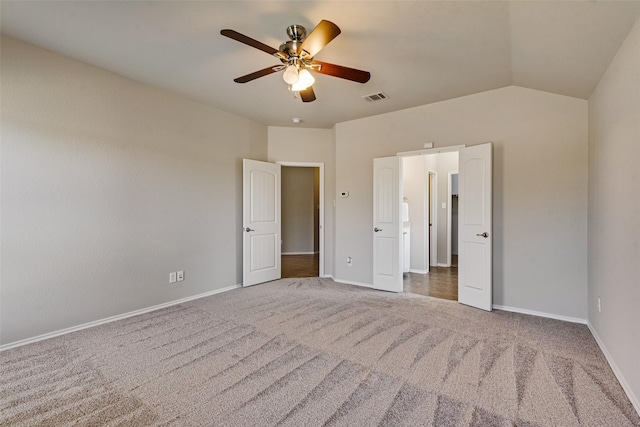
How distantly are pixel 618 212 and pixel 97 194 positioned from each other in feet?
15.2

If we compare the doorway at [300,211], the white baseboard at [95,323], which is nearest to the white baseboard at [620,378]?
the white baseboard at [95,323]

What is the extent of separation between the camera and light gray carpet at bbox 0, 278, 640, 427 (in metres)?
1.74

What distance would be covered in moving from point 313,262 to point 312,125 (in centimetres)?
319

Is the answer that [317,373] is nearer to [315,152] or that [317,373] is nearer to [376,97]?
[376,97]

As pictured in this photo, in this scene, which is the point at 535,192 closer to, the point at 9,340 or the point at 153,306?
the point at 153,306

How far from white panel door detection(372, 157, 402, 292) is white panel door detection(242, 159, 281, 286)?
1.70m

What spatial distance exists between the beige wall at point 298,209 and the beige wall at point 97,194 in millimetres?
3851

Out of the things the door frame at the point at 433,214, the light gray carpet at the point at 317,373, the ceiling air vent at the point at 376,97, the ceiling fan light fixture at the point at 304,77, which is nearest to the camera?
the light gray carpet at the point at 317,373

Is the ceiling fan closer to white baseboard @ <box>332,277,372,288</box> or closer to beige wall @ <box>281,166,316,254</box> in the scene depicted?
white baseboard @ <box>332,277,372,288</box>

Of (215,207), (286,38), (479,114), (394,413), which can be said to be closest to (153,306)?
(215,207)

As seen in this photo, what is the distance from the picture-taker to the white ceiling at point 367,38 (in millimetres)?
2070

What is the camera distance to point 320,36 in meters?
1.95

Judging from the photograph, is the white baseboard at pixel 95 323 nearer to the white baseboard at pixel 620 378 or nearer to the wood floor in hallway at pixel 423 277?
the wood floor in hallway at pixel 423 277

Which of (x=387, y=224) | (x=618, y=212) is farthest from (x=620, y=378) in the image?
(x=387, y=224)
